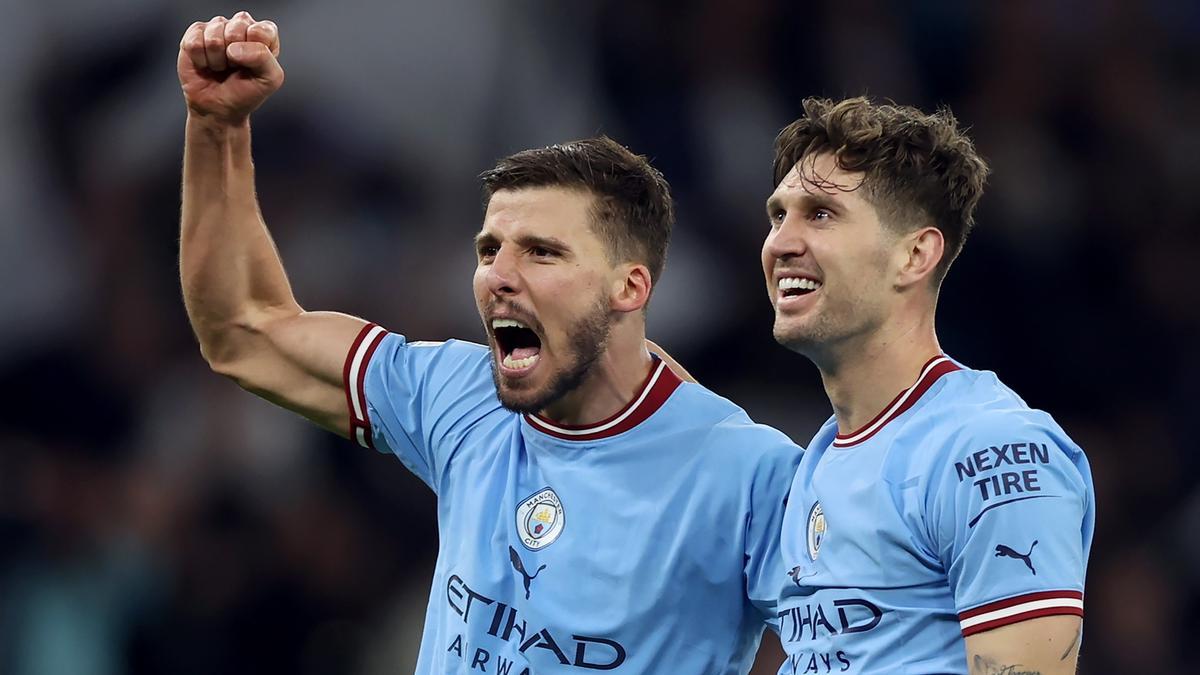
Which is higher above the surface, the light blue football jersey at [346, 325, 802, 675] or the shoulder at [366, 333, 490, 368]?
the shoulder at [366, 333, 490, 368]

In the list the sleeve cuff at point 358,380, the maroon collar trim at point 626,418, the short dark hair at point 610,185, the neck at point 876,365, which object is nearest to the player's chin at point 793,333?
the neck at point 876,365

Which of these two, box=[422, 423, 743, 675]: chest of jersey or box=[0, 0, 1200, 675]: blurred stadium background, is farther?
box=[0, 0, 1200, 675]: blurred stadium background

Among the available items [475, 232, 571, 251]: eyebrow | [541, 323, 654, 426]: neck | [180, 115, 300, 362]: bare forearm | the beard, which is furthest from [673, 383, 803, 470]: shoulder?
[180, 115, 300, 362]: bare forearm

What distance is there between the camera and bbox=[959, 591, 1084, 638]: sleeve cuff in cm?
292

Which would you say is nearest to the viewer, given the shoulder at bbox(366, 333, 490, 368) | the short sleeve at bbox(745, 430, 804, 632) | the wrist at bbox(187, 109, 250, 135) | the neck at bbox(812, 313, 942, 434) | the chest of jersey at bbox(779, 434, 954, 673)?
the chest of jersey at bbox(779, 434, 954, 673)

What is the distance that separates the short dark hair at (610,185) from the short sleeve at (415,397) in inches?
17.5

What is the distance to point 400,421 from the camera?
13.5 feet

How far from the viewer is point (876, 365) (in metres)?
3.52

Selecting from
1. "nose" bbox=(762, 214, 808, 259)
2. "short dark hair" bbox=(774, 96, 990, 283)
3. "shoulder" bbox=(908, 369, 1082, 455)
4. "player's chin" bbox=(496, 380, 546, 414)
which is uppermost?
"short dark hair" bbox=(774, 96, 990, 283)

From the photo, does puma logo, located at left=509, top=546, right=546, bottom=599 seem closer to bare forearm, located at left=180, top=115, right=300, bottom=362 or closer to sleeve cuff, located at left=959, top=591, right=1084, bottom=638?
bare forearm, located at left=180, top=115, right=300, bottom=362

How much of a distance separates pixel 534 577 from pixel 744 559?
49 cm

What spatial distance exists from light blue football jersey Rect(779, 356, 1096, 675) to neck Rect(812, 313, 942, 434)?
0.13ft

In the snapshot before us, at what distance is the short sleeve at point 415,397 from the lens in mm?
4059

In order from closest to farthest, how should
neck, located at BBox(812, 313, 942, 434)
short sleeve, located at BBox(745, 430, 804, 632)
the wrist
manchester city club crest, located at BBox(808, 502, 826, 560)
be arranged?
manchester city club crest, located at BBox(808, 502, 826, 560)
neck, located at BBox(812, 313, 942, 434)
short sleeve, located at BBox(745, 430, 804, 632)
the wrist
